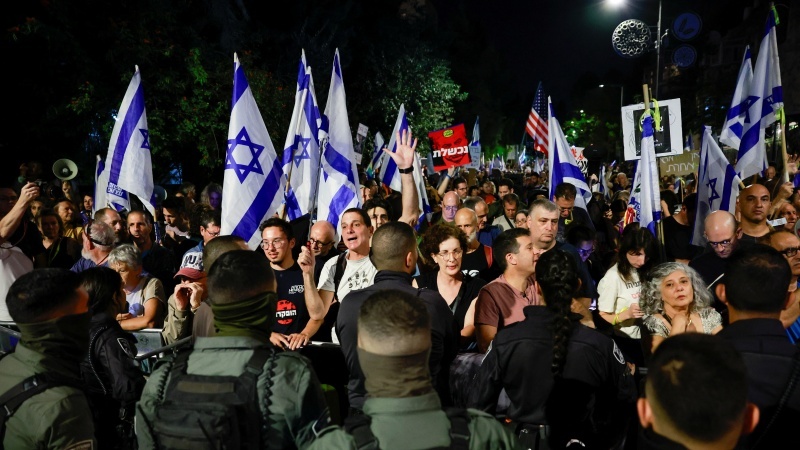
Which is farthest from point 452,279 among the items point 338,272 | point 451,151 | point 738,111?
point 451,151

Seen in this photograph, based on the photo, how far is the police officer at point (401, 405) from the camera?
2.19 m

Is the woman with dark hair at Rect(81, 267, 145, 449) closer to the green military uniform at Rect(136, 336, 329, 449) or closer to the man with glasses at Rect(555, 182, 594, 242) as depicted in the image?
the green military uniform at Rect(136, 336, 329, 449)

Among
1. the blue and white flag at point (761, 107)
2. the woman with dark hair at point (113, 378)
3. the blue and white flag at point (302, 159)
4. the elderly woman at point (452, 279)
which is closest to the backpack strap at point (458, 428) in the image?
the woman with dark hair at point (113, 378)

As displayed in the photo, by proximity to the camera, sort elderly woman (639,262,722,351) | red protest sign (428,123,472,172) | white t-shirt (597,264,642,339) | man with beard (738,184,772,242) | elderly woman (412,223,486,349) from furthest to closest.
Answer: red protest sign (428,123,472,172)
man with beard (738,184,772,242)
white t-shirt (597,264,642,339)
elderly woman (412,223,486,349)
elderly woman (639,262,722,351)

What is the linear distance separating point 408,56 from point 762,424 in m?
26.0

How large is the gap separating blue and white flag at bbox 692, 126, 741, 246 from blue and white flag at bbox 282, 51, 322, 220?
4.49m

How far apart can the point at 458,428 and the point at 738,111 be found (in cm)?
Answer: 832

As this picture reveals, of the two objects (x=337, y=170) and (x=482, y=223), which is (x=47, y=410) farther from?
(x=482, y=223)

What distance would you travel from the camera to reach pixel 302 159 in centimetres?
818

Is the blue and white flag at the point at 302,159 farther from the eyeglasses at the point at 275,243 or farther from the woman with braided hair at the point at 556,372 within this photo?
the woman with braided hair at the point at 556,372

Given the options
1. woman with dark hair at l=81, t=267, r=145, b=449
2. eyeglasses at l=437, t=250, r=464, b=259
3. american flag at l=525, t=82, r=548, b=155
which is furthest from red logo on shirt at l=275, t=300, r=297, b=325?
american flag at l=525, t=82, r=548, b=155

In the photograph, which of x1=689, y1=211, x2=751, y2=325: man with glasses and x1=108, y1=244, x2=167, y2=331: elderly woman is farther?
x1=689, y1=211, x2=751, y2=325: man with glasses

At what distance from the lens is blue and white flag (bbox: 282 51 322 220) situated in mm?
8117

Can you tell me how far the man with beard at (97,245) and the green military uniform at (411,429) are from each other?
16.7 feet
